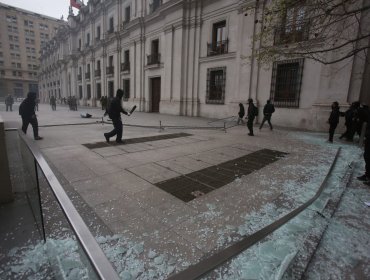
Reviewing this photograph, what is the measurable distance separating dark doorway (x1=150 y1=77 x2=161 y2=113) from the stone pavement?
15.6 meters

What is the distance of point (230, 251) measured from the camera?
1.82 metres

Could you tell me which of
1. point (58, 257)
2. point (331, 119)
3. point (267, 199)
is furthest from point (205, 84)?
point (58, 257)

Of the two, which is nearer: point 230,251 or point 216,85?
point 230,251

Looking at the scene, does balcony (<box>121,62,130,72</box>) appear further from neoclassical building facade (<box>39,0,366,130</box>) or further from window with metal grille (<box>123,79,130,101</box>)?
window with metal grille (<box>123,79,130,101</box>)

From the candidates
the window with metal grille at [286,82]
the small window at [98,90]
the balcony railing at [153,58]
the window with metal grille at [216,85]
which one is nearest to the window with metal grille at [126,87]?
the balcony railing at [153,58]

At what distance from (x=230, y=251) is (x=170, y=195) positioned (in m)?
1.64

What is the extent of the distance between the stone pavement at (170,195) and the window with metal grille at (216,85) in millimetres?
9565

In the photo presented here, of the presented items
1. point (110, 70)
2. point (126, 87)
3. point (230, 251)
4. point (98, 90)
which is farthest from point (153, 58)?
point (230, 251)

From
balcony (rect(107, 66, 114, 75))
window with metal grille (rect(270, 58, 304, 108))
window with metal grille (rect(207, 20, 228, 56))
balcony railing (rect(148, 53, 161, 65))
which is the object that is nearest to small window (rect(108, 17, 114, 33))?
balcony (rect(107, 66, 114, 75))

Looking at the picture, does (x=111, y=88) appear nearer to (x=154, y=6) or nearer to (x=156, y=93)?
(x=156, y=93)

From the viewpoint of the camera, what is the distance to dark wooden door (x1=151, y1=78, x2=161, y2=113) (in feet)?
70.3

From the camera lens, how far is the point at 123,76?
1013 inches

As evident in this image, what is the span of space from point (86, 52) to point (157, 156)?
3642 centimetres

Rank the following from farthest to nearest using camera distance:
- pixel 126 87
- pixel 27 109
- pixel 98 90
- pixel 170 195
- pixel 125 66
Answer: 1. pixel 98 90
2. pixel 126 87
3. pixel 125 66
4. pixel 27 109
5. pixel 170 195
